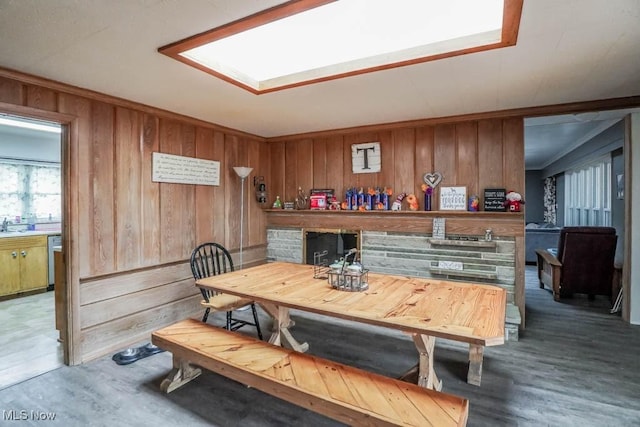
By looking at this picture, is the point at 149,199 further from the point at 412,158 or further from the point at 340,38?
the point at 412,158

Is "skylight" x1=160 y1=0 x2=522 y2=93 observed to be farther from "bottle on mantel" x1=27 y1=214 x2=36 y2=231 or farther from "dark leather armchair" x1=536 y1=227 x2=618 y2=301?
"bottle on mantel" x1=27 y1=214 x2=36 y2=231

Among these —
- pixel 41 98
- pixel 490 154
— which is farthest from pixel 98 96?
pixel 490 154

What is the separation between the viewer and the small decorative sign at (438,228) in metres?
3.64

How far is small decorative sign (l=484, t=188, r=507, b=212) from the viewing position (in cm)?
339

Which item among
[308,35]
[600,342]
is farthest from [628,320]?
[308,35]

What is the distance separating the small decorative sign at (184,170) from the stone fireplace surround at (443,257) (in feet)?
4.64

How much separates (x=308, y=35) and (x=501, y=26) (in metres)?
1.12

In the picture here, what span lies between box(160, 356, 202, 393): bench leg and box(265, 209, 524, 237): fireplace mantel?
2.43 metres

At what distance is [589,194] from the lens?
6.52 meters

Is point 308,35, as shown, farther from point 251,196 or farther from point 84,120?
point 251,196

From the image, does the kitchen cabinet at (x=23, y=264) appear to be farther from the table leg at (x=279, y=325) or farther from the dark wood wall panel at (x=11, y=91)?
the table leg at (x=279, y=325)

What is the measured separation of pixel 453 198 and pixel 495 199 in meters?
0.41

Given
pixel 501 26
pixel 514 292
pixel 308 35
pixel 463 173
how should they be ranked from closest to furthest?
pixel 501 26 → pixel 308 35 → pixel 514 292 → pixel 463 173

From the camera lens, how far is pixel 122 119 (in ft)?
9.75
